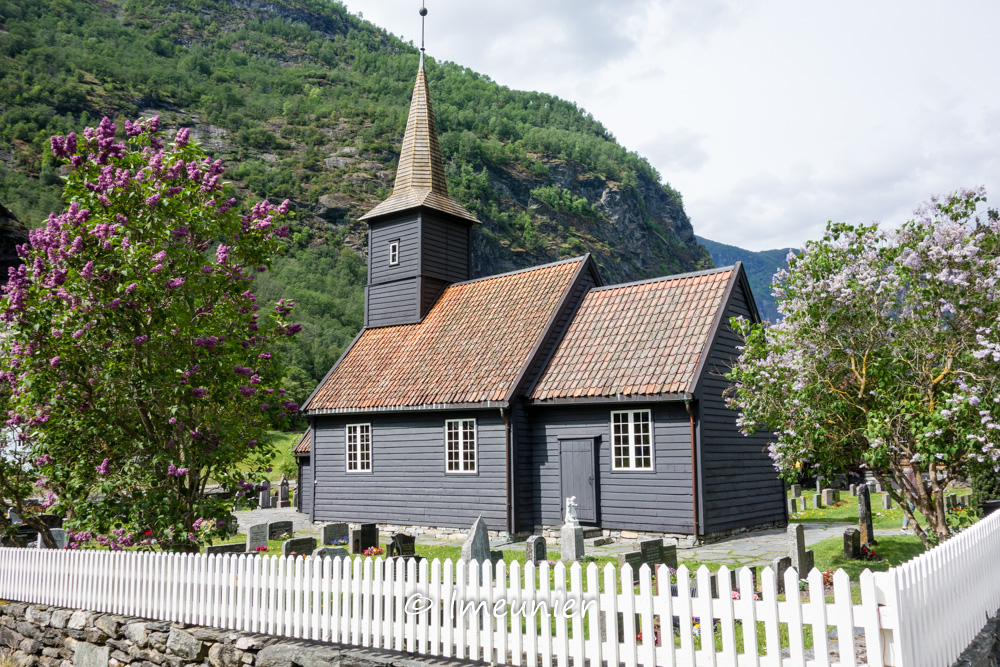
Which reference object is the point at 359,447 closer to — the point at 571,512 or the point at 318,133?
the point at 571,512

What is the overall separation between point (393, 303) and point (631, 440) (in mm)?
10956

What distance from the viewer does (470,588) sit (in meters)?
6.76

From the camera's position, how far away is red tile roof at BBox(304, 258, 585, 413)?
19.8 m

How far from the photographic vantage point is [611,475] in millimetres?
17750

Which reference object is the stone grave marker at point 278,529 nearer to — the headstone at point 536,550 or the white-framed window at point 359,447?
the white-framed window at point 359,447

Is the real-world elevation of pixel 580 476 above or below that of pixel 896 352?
below

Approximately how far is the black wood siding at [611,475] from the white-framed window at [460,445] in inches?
59.4

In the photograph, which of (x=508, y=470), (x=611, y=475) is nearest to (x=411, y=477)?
(x=508, y=470)

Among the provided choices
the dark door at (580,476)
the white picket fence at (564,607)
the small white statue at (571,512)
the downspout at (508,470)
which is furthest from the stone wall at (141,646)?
the dark door at (580,476)

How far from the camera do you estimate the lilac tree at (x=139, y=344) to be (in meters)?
9.45

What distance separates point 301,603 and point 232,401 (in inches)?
140

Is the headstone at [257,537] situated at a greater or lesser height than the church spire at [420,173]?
lesser

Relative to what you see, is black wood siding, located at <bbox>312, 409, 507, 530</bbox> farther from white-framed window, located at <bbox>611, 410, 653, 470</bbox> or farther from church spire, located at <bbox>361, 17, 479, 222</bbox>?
church spire, located at <bbox>361, 17, 479, 222</bbox>

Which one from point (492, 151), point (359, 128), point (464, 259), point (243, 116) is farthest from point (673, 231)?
point (464, 259)
